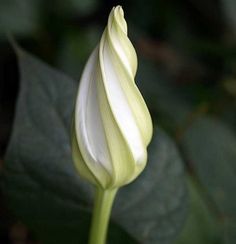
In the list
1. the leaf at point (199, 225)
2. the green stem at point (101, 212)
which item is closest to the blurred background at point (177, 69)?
the leaf at point (199, 225)

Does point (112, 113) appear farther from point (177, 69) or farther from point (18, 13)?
point (177, 69)

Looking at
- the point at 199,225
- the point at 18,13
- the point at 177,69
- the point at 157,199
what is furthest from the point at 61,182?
the point at 177,69

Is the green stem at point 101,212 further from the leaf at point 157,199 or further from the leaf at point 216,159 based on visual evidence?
the leaf at point 216,159

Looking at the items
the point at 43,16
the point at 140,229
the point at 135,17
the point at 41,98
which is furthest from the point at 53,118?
the point at 135,17

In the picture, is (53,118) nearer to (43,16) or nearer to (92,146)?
(92,146)

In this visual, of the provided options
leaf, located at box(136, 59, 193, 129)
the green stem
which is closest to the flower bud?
the green stem

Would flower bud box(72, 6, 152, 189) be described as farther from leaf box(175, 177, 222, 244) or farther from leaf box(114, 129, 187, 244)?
leaf box(175, 177, 222, 244)
